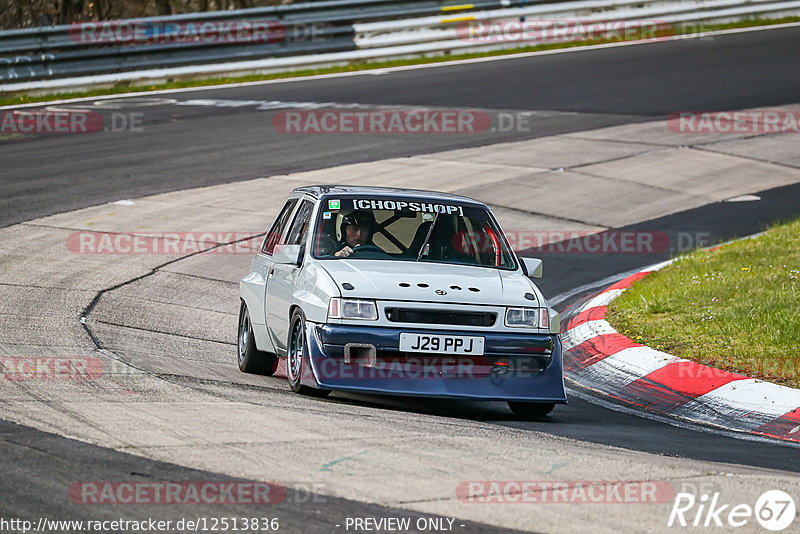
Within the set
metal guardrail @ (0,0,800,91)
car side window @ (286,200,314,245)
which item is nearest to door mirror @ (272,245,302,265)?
car side window @ (286,200,314,245)

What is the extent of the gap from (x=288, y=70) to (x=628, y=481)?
21.6 metres

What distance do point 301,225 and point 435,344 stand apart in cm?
204

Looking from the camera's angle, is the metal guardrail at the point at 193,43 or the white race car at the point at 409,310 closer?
the white race car at the point at 409,310

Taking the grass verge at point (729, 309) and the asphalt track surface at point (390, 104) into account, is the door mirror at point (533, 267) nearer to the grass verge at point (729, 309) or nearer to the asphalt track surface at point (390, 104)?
the grass verge at point (729, 309)

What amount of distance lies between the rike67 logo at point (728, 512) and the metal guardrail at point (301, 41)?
20.2 meters

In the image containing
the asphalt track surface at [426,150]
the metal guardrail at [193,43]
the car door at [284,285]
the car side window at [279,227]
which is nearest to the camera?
the asphalt track surface at [426,150]

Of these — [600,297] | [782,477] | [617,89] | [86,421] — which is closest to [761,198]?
[600,297]

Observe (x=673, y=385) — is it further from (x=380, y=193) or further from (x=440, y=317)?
(x=380, y=193)

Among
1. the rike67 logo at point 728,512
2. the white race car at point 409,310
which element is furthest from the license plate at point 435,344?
the rike67 logo at point 728,512

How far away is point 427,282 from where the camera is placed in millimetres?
7387

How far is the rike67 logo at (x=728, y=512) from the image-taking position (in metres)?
4.71

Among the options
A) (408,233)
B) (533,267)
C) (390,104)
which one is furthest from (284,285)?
(390,104)

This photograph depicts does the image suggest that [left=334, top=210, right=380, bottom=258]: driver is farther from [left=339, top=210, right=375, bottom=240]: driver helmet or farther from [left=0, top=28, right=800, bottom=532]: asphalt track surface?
[left=0, top=28, right=800, bottom=532]: asphalt track surface

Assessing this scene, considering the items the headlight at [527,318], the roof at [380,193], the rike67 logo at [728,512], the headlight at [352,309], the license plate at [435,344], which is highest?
the roof at [380,193]
